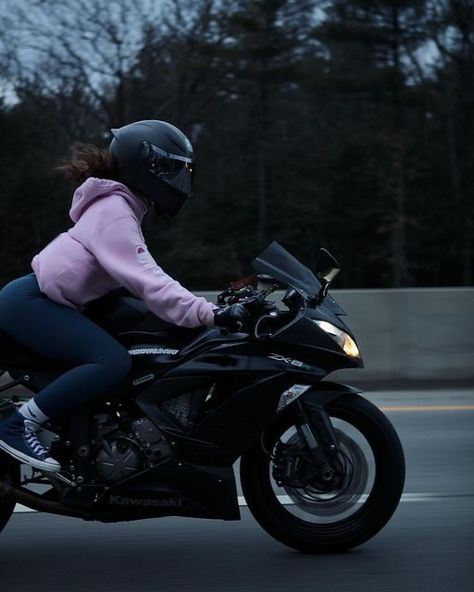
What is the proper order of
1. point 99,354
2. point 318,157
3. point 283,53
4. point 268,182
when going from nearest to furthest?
point 99,354, point 283,53, point 268,182, point 318,157

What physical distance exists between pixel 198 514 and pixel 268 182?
139 feet

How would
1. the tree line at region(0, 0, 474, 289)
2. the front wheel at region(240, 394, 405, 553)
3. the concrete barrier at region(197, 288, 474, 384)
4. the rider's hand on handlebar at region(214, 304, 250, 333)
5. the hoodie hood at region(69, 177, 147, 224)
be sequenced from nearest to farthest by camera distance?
the rider's hand on handlebar at region(214, 304, 250, 333) < the hoodie hood at region(69, 177, 147, 224) < the front wheel at region(240, 394, 405, 553) < the concrete barrier at region(197, 288, 474, 384) < the tree line at region(0, 0, 474, 289)

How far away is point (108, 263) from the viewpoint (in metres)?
4.46

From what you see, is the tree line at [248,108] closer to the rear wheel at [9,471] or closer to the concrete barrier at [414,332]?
the concrete barrier at [414,332]

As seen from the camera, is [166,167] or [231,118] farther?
[231,118]

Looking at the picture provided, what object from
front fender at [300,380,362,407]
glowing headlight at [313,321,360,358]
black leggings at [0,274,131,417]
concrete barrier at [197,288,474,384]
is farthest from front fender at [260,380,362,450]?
concrete barrier at [197,288,474,384]

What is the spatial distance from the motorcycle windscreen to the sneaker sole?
1136 mm

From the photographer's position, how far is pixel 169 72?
127ft

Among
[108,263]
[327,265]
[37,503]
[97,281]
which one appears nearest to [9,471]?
[37,503]

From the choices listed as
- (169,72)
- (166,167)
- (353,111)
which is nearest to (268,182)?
(353,111)

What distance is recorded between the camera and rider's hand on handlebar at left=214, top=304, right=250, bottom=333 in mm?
4355

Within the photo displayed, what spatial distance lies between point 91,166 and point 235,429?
1244mm

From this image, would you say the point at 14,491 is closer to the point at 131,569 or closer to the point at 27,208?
the point at 131,569

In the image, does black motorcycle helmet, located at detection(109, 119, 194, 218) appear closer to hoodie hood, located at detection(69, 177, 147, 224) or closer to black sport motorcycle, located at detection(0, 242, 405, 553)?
hoodie hood, located at detection(69, 177, 147, 224)
